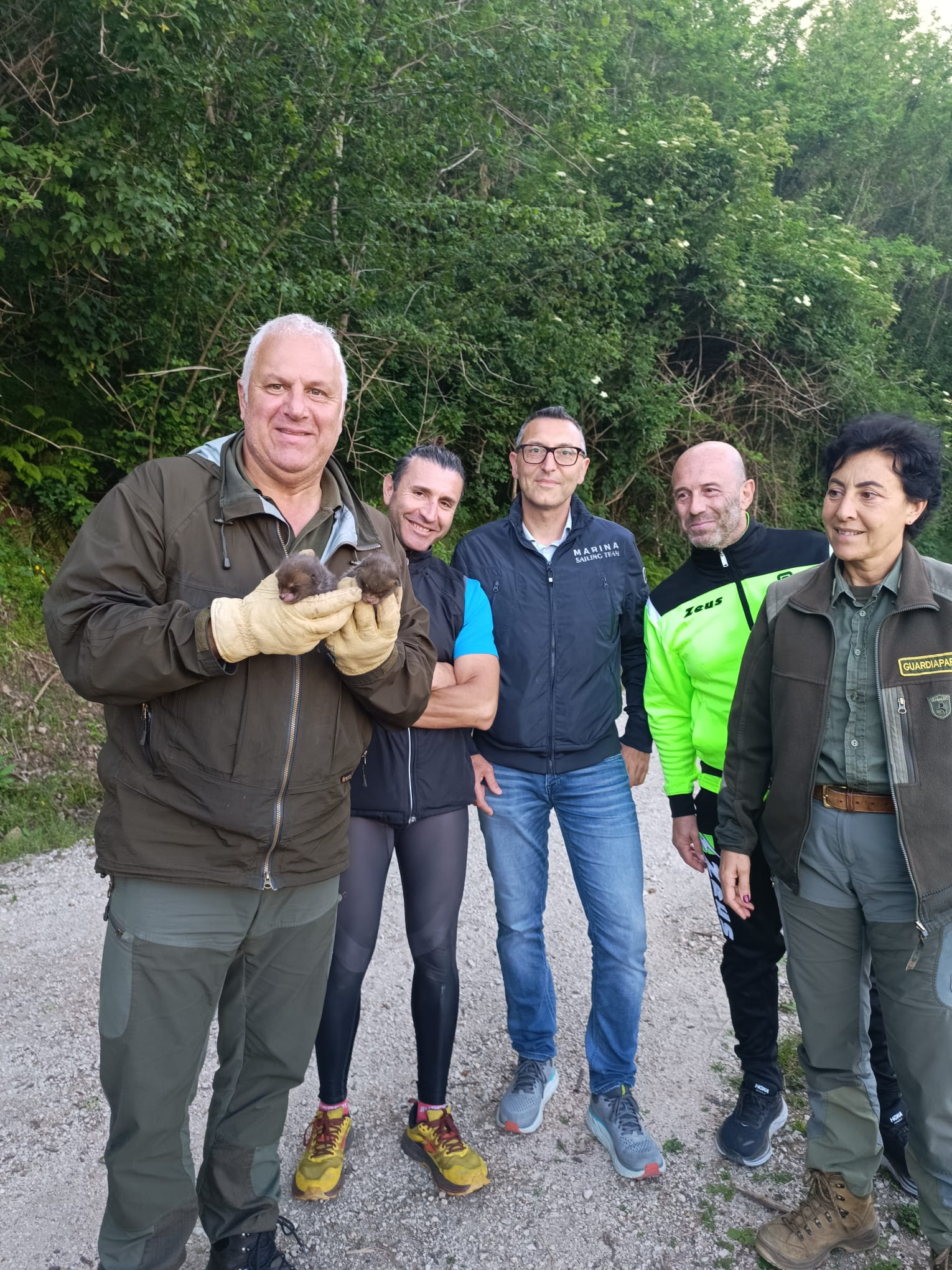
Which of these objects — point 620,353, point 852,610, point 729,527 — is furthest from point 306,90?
point 852,610

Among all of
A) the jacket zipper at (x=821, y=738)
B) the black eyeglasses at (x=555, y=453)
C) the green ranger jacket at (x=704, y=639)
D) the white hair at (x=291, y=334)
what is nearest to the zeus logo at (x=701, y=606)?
the green ranger jacket at (x=704, y=639)

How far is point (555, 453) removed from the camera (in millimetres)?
3234

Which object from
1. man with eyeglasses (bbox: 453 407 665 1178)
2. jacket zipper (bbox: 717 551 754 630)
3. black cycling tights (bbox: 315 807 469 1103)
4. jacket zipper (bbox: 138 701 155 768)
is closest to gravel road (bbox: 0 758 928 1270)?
man with eyeglasses (bbox: 453 407 665 1178)

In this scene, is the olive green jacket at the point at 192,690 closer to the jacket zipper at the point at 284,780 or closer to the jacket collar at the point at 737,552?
the jacket zipper at the point at 284,780

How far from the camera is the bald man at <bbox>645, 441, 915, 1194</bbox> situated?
3055mm

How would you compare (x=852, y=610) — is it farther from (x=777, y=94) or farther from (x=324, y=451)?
(x=777, y=94)

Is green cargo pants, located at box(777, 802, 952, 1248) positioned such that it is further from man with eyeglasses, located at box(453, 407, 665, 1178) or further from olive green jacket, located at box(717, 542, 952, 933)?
man with eyeglasses, located at box(453, 407, 665, 1178)

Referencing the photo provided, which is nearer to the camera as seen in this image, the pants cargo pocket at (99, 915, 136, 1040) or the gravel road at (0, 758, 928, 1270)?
the pants cargo pocket at (99, 915, 136, 1040)

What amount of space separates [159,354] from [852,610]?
7.31 meters

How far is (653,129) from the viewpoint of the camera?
12.9 meters

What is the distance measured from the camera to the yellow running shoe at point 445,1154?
110 inches

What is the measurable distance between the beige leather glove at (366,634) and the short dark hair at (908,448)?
1.46 m

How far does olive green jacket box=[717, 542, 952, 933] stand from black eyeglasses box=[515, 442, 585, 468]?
958 millimetres

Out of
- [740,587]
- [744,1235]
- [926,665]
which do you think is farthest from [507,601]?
[744,1235]
